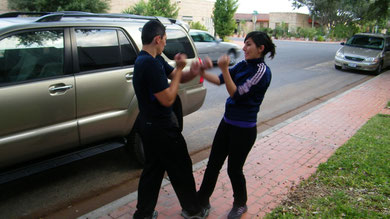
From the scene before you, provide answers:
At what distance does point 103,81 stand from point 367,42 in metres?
14.8

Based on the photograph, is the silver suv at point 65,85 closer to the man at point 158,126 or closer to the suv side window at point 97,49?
the suv side window at point 97,49

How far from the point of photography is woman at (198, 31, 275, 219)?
2.82m

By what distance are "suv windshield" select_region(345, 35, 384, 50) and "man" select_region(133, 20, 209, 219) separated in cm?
1452

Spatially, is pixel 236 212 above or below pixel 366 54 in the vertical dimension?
below

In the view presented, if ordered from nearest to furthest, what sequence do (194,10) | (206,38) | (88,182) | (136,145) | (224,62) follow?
(224,62), (88,182), (136,145), (206,38), (194,10)

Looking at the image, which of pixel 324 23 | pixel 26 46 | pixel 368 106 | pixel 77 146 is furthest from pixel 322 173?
pixel 324 23

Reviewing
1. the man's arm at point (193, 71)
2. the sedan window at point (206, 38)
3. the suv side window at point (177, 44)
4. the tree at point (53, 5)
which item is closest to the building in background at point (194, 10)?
the tree at point (53, 5)

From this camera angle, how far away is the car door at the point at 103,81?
371cm

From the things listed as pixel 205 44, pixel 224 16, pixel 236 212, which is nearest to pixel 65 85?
pixel 236 212

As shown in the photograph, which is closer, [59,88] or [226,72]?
[226,72]

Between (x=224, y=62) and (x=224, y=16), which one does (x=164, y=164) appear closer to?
(x=224, y=62)

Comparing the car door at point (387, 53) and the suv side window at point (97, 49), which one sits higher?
the suv side window at point (97, 49)

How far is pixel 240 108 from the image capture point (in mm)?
2965

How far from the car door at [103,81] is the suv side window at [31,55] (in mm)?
198
